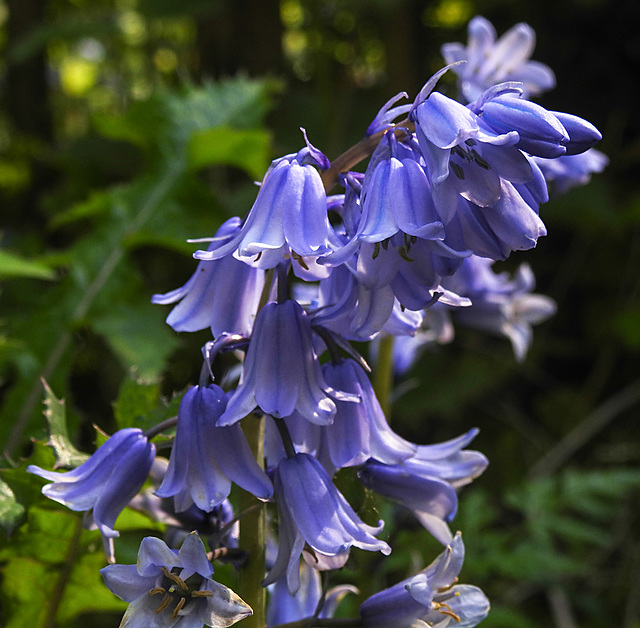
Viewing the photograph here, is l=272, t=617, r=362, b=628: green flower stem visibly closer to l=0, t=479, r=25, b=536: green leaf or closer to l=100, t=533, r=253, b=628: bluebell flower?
l=100, t=533, r=253, b=628: bluebell flower

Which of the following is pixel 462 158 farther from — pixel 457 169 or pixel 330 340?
pixel 330 340

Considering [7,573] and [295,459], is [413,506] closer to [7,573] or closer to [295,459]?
[295,459]

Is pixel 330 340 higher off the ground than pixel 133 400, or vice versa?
pixel 330 340

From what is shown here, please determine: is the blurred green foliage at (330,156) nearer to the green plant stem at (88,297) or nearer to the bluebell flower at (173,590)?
the green plant stem at (88,297)

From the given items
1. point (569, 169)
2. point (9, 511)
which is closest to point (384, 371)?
point (569, 169)

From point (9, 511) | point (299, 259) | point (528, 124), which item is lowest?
point (9, 511)
